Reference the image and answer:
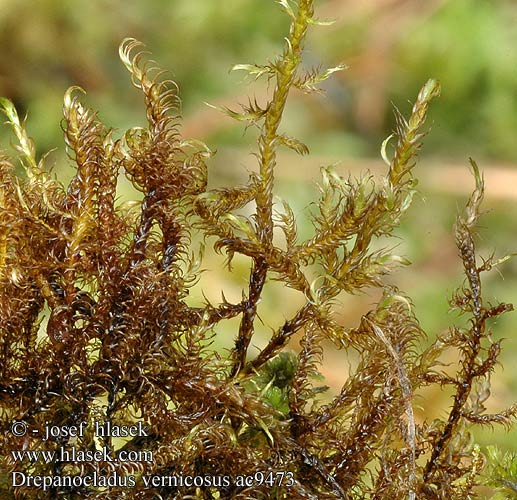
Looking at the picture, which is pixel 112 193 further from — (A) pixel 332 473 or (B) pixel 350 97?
(B) pixel 350 97

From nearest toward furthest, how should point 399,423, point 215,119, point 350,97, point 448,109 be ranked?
point 399,423, point 215,119, point 448,109, point 350,97

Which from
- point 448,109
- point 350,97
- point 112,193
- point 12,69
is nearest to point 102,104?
point 12,69

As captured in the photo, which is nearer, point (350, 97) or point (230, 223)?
point (230, 223)

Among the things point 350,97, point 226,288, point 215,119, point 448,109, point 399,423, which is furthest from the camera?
point 350,97

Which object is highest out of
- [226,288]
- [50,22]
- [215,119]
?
[50,22]

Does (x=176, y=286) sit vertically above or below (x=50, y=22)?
below

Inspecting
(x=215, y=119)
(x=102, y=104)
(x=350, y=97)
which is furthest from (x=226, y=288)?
(x=350, y=97)

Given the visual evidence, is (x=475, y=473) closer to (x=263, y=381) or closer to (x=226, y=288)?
(x=263, y=381)
